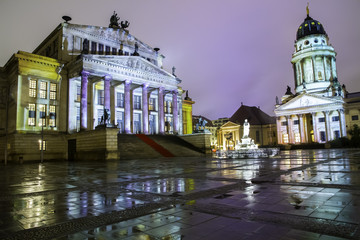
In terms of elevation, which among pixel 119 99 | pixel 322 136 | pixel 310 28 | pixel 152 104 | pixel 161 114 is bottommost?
pixel 322 136

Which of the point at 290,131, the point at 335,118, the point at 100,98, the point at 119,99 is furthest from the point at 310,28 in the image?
the point at 100,98

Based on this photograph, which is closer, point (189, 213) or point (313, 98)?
point (189, 213)

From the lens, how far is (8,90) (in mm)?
35656

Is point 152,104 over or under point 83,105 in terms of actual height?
over

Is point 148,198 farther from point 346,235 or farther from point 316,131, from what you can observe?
point 316,131

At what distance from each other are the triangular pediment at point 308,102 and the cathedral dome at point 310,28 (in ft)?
79.6

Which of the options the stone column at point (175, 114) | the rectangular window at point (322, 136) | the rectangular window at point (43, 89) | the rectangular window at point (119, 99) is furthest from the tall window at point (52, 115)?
the rectangular window at point (322, 136)

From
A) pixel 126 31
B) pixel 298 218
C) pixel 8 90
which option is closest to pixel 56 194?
pixel 298 218

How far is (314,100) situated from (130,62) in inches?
2111

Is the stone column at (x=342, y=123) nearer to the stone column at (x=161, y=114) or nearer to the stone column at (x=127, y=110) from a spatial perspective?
→ the stone column at (x=161, y=114)

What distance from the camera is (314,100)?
6738cm

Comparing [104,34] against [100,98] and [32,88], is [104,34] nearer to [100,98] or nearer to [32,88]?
[100,98]

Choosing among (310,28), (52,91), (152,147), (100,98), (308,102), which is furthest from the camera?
(310,28)

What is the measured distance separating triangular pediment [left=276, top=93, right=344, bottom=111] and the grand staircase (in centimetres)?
4547
